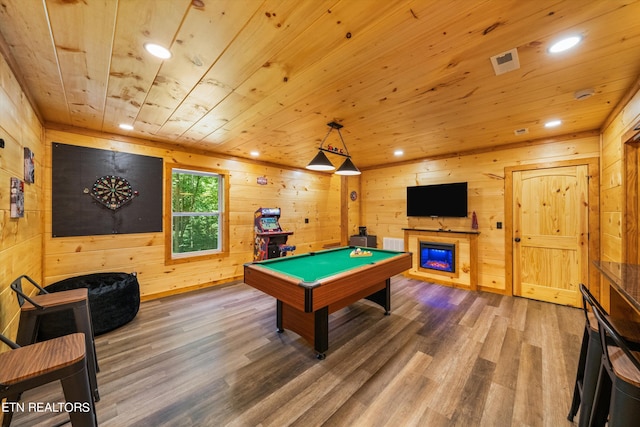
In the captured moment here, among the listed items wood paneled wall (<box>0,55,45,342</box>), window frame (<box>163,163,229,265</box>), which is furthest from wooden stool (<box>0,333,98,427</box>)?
window frame (<box>163,163,229,265</box>)

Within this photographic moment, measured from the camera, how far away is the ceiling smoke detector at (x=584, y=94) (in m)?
2.26

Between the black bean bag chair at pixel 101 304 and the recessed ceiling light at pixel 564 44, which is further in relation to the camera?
the black bean bag chair at pixel 101 304

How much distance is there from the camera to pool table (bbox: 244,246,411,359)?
2066mm

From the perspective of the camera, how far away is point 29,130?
7.91ft

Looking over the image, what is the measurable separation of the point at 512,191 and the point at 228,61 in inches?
180

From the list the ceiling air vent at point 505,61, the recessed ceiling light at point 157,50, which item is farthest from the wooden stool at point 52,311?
the ceiling air vent at point 505,61

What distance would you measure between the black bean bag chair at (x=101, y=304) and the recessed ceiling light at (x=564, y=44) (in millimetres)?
4591

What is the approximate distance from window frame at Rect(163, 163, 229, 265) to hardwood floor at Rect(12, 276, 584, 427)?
93cm

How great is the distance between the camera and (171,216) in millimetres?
3979

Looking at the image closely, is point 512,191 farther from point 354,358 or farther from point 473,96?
point 354,358

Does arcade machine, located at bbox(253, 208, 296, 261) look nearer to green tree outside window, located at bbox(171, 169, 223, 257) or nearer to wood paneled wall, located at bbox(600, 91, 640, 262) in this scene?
green tree outside window, located at bbox(171, 169, 223, 257)

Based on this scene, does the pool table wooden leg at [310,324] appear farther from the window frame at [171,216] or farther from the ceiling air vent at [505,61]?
the ceiling air vent at [505,61]

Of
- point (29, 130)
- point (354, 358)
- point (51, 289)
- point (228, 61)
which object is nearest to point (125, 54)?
point (228, 61)

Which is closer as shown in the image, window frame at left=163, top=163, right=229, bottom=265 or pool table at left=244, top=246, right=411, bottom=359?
pool table at left=244, top=246, right=411, bottom=359
